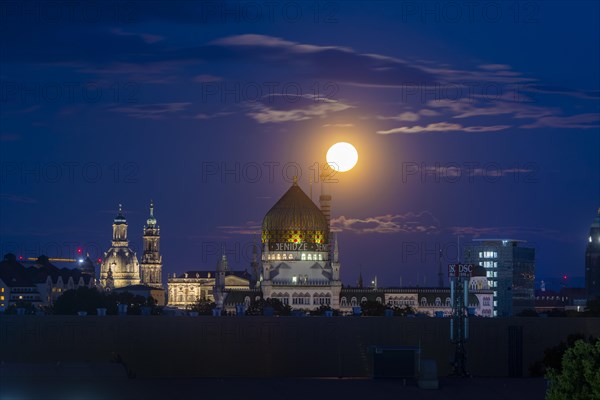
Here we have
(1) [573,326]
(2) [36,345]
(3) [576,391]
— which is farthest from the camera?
(1) [573,326]

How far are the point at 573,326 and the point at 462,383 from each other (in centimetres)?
2699

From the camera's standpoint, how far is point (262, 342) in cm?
9981

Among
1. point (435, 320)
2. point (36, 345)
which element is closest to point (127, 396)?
point (36, 345)

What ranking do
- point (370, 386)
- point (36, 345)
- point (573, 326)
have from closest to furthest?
point (370, 386) → point (36, 345) → point (573, 326)

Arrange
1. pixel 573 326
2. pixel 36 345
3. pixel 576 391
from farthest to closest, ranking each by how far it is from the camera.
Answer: pixel 573 326 < pixel 36 345 < pixel 576 391

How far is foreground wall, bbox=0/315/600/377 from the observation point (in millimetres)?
96750

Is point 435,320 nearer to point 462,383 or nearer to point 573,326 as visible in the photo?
point 573,326

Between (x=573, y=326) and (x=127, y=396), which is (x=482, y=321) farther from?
(x=127, y=396)

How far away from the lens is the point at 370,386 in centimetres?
7662

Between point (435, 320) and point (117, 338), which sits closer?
point (117, 338)

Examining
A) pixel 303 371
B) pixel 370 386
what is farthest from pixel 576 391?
pixel 303 371

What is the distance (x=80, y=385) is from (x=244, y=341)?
3174cm

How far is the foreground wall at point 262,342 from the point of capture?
317ft

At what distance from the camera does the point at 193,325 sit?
9900 centimetres
